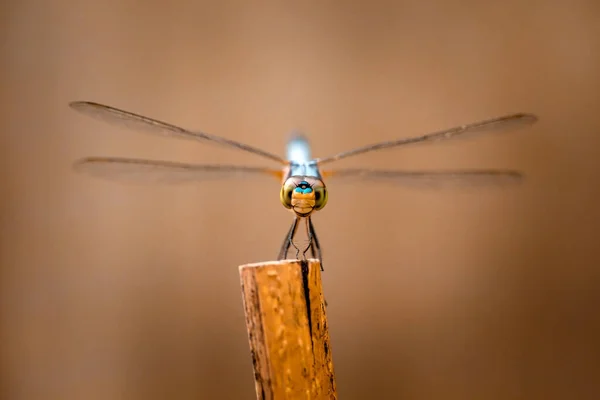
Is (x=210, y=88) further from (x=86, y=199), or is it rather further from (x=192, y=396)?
(x=192, y=396)

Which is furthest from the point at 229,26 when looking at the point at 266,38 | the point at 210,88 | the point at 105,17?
the point at 105,17

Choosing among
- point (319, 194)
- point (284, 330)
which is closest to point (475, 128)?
point (319, 194)

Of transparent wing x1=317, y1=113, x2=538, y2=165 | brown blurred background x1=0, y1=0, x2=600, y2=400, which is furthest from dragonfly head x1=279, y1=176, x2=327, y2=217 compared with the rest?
brown blurred background x1=0, y1=0, x2=600, y2=400

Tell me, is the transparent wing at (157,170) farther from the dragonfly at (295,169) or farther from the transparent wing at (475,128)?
the transparent wing at (475,128)

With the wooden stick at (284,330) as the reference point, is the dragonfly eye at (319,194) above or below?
above

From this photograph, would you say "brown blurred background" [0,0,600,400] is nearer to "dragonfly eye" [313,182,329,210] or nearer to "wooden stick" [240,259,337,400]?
"dragonfly eye" [313,182,329,210]

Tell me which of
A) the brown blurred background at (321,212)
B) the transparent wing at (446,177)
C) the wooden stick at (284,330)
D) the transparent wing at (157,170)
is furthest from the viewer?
the brown blurred background at (321,212)

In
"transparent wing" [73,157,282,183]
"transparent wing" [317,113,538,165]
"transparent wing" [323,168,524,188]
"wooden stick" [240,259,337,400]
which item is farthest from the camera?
"transparent wing" [323,168,524,188]

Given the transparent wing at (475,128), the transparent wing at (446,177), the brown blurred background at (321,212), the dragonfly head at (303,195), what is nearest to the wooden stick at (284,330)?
the dragonfly head at (303,195)
